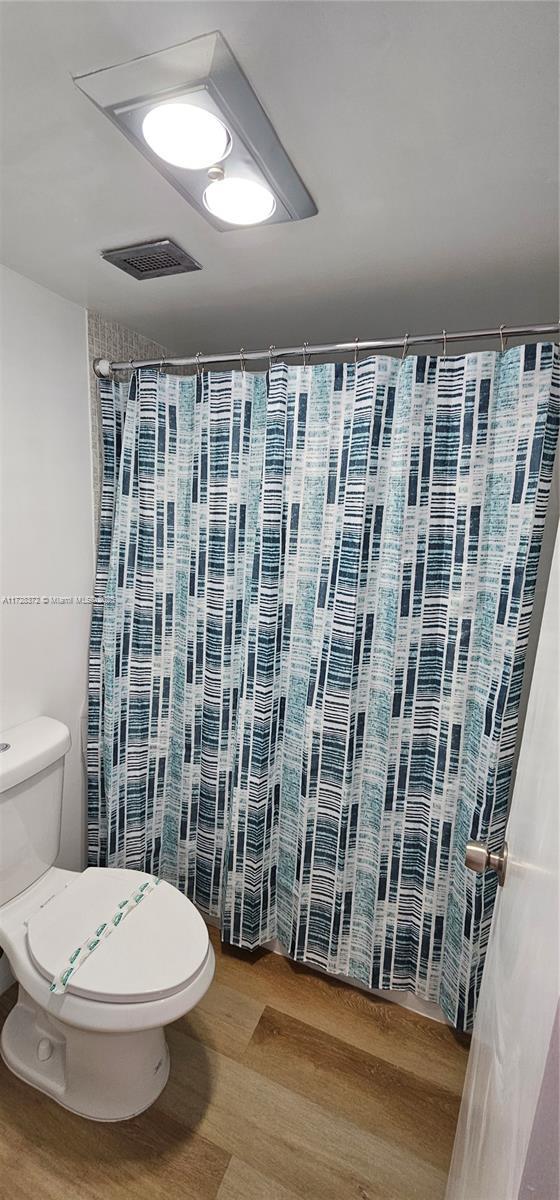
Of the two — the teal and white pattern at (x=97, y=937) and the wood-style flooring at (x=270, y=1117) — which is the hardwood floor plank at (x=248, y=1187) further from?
the teal and white pattern at (x=97, y=937)

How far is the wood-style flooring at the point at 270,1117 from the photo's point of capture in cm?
134

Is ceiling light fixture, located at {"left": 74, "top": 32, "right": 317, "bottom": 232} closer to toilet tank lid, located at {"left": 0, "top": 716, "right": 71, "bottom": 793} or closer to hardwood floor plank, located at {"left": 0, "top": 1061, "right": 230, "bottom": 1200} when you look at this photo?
toilet tank lid, located at {"left": 0, "top": 716, "right": 71, "bottom": 793}

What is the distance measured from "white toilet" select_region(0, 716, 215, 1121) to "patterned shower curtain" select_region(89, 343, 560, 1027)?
34cm

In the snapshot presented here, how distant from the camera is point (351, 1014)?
1.82 meters

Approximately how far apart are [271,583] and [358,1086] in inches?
58.4

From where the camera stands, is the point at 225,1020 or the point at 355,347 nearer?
the point at 355,347

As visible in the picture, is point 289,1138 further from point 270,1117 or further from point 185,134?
point 185,134

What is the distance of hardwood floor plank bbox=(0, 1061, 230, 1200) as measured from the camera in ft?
4.32

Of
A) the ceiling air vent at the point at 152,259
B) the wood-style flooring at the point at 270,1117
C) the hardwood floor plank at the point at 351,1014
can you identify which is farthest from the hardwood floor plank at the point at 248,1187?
the ceiling air vent at the point at 152,259

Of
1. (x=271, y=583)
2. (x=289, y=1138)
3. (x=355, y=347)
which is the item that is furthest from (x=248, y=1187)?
(x=355, y=347)

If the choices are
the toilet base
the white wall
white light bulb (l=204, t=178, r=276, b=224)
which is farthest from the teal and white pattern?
white light bulb (l=204, t=178, r=276, b=224)

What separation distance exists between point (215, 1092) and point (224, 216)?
2.21m

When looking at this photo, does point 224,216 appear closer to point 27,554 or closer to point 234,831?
point 27,554

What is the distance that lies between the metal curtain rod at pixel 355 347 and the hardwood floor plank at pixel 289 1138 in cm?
211
